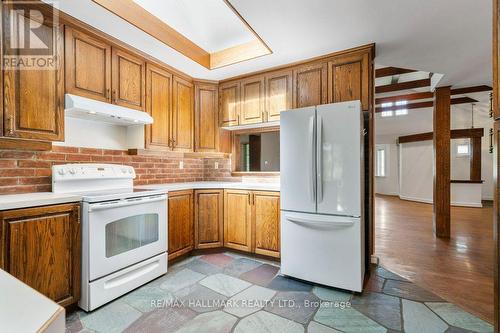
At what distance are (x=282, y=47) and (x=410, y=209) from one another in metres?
5.96

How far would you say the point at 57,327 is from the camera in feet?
1.54

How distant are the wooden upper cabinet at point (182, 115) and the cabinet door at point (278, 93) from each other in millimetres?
1095

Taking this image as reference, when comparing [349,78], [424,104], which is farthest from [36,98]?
[424,104]

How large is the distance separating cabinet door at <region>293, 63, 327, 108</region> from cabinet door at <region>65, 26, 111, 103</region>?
2.04 meters

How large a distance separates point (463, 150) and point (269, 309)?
915 centimetres

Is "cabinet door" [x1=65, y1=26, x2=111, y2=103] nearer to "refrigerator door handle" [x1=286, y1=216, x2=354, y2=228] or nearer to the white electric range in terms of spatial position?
the white electric range

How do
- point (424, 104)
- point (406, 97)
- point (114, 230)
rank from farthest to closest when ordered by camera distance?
point (424, 104) < point (406, 97) < point (114, 230)

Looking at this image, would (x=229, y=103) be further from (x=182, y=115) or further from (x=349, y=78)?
(x=349, y=78)

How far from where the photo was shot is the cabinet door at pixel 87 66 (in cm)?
207

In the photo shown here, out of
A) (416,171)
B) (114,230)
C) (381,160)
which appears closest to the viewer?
(114,230)

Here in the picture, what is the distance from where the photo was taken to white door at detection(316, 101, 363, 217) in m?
2.14

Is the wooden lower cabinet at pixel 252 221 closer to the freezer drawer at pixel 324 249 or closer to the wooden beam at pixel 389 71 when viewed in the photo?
the freezer drawer at pixel 324 249

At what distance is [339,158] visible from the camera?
2.20m

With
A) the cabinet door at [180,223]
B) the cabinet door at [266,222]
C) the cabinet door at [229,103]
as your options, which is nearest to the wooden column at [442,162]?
the cabinet door at [266,222]
